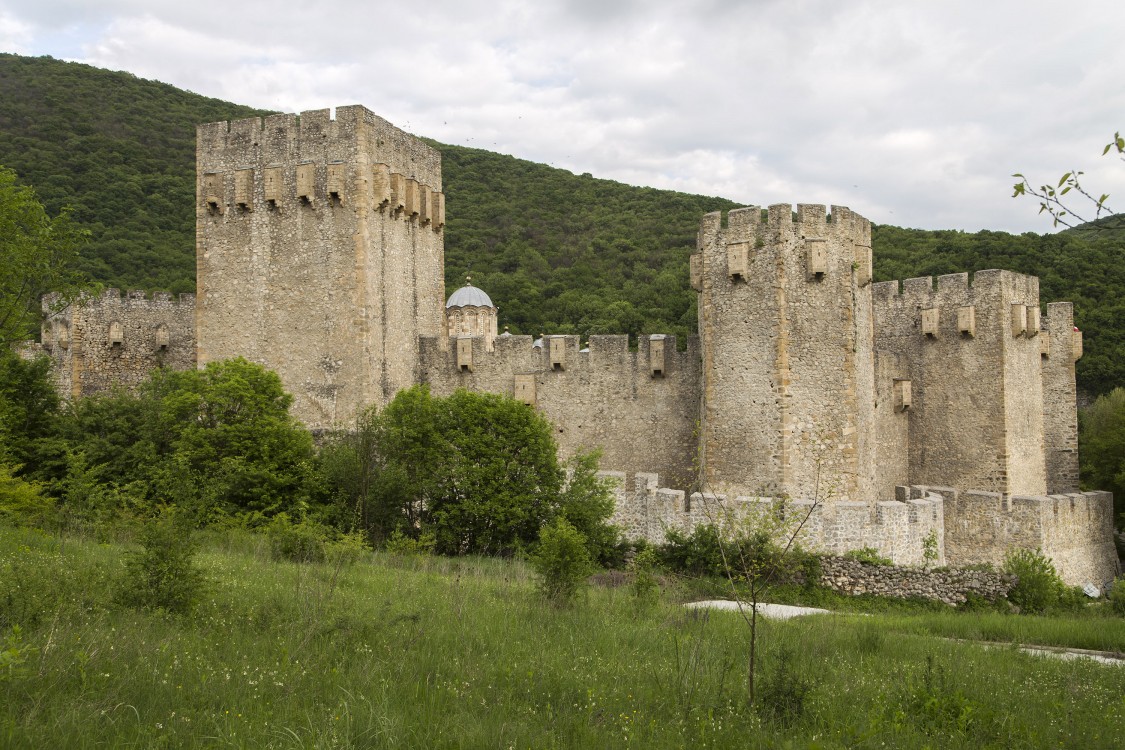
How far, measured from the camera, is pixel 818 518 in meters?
16.5

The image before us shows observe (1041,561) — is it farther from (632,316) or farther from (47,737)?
(632,316)

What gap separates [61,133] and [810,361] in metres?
42.3

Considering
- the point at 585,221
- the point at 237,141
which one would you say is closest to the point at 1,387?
the point at 237,141

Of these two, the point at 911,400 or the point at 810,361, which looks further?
the point at 911,400

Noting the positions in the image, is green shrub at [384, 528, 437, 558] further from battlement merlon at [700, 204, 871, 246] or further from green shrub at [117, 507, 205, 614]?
battlement merlon at [700, 204, 871, 246]

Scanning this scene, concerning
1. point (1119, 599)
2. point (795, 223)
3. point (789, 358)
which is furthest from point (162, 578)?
point (1119, 599)

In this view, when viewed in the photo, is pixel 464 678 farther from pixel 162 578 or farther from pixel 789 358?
pixel 789 358

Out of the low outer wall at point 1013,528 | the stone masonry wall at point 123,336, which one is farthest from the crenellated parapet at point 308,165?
the low outer wall at point 1013,528

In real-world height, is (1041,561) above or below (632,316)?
below

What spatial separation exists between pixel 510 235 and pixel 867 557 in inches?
Answer: 1631

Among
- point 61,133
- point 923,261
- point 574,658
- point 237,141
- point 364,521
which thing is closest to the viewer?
point 574,658

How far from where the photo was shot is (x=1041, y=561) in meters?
18.9

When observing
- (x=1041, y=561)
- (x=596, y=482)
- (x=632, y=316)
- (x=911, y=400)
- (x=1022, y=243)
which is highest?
(x=1022, y=243)

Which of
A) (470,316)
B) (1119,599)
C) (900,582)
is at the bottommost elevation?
(1119,599)
